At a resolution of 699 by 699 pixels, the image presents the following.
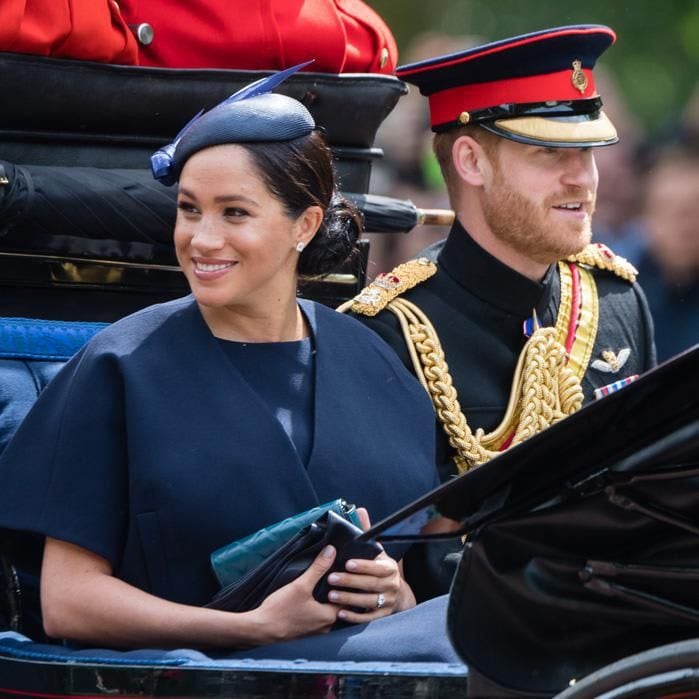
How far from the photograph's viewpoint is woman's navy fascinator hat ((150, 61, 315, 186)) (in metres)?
3.17

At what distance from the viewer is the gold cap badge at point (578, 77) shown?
158 inches

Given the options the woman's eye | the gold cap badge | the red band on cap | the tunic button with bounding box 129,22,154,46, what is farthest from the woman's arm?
the gold cap badge

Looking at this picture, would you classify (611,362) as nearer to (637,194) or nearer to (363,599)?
(363,599)

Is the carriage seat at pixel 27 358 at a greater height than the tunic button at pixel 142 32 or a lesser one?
lesser

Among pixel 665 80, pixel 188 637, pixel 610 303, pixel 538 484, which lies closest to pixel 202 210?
pixel 188 637

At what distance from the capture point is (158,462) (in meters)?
3.02

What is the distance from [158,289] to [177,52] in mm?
470

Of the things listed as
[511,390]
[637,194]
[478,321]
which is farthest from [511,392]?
[637,194]

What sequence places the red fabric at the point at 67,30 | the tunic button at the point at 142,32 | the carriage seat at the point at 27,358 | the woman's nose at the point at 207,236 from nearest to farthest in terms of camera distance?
the woman's nose at the point at 207,236, the carriage seat at the point at 27,358, the red fabric at the point at 67,30, the tunic button at the point at 142,32

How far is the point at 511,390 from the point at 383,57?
784 mm

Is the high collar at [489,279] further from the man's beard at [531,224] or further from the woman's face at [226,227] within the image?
the woman's face at [226,227]

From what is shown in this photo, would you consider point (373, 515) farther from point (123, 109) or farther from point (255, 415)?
point (123, 109)

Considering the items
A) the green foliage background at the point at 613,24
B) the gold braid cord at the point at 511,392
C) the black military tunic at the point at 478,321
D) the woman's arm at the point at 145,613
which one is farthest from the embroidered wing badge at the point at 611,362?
the green foliage background at the point at 613,24

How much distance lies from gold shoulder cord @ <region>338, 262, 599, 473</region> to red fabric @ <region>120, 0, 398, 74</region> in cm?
52
